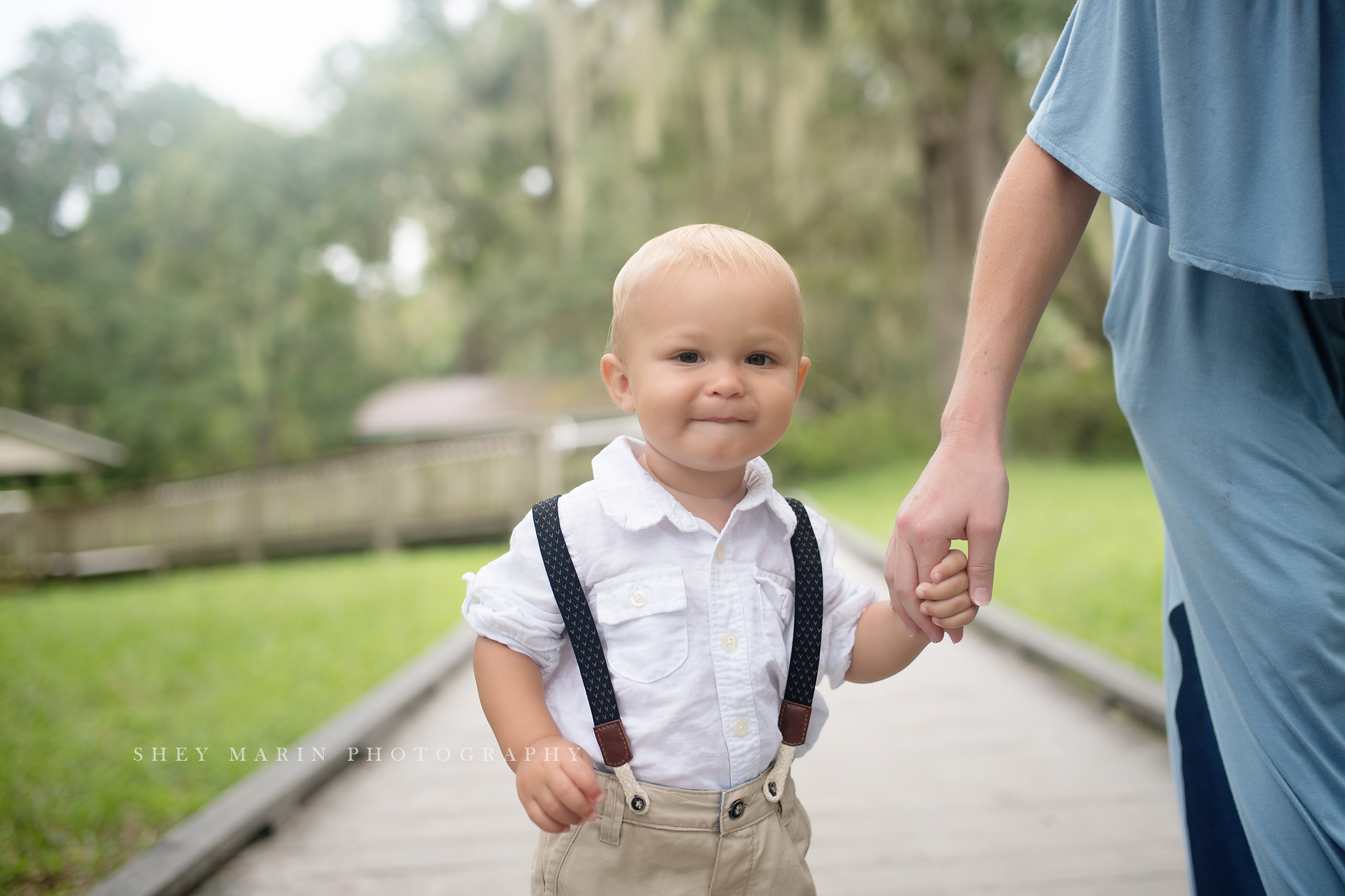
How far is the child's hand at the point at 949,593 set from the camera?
1.04 metres

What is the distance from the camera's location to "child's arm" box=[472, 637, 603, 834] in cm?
100

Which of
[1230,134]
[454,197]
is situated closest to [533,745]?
[1230,134]

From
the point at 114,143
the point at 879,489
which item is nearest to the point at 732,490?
the point at 879,489

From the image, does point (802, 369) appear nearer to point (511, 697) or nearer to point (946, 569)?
point (946, 569)

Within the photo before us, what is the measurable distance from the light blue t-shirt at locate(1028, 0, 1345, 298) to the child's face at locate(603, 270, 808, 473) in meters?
0.38

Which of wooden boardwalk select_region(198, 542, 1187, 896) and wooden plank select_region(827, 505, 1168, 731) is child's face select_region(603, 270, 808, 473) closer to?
wooden boardwalk select_region(198, 542, 1187, 896)

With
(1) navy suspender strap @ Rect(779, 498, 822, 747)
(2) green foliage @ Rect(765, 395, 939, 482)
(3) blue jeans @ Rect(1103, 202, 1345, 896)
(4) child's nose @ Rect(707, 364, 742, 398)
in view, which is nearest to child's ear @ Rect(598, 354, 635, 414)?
(4) child's nose @ Rect(707, 364, 742, 398)

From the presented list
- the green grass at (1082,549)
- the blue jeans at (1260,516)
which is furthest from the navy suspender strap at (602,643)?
the green grass at (1082,549)

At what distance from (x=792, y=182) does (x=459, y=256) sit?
6084 mm

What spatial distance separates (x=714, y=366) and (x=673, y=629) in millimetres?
323

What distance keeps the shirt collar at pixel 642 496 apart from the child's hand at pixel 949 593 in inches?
8.5

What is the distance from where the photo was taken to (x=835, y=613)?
1.25 m

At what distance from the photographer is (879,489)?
11234mm

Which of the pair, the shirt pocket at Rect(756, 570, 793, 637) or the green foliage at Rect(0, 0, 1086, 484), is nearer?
the shirt pocket at Rect(756, 570, 793, 637)
